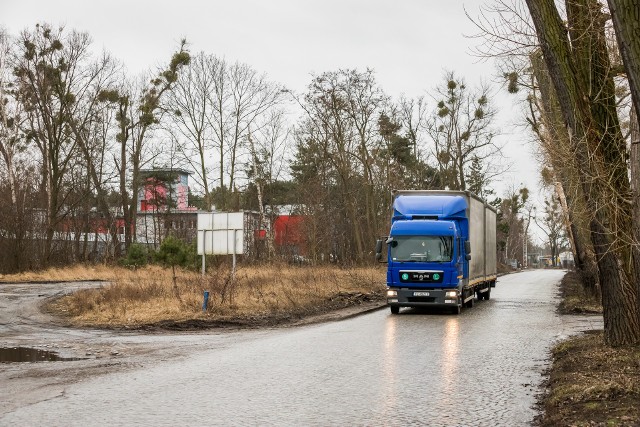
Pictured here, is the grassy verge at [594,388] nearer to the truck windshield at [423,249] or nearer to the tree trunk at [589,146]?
the tree trunk at [589,146]

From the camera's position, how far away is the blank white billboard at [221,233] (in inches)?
1130

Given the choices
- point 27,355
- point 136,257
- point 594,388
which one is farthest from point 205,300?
point 136,257

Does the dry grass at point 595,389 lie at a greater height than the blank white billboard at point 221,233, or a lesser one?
lesser

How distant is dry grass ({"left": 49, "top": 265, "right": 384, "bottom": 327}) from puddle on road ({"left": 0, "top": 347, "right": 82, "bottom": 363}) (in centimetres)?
482

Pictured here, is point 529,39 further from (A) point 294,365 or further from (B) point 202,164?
(B) point 202,164

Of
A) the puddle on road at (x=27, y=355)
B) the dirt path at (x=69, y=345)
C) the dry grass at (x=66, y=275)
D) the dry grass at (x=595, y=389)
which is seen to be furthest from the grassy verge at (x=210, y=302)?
the dry grass at (x=66, y=275)

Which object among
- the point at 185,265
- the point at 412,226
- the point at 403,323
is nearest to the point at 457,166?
the point at 185,265

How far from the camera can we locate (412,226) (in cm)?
2439

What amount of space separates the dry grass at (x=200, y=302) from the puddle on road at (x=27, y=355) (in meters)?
4.82

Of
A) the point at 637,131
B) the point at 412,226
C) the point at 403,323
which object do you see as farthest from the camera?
the point at 412,226

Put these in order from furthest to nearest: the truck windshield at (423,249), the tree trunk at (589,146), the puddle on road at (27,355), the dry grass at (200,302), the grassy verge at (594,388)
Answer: the truck windshield at (423,249) → the dry grass at (200,302) → the puddle on road at (27,355) → the tree trunk at (589,146) → the grassy verge at (594,388)

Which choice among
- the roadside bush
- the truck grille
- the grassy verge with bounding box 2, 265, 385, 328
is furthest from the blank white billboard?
the roadside bush

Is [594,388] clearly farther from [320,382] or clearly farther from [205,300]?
[205,300]

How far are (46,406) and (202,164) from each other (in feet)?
132
